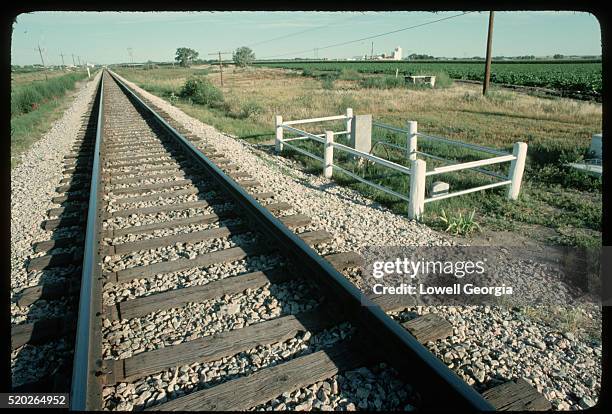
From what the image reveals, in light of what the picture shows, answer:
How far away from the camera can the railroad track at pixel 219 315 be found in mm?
2256

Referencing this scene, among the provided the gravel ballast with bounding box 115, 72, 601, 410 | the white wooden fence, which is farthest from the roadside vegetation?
the gravel ballast with bounding box 115, 72, 601, 410

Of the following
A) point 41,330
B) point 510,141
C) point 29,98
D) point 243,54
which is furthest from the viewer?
point 243,54

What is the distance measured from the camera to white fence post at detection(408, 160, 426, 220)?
5449 mm

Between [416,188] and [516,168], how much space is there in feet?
6.70

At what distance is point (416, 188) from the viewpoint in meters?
5.47

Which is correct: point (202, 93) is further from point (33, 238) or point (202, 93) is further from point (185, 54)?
point (185, 54)

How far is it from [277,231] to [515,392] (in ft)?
7.98

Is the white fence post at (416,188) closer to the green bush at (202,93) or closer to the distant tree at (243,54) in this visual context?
the green bush at (202,93)

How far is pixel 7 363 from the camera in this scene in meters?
1.89

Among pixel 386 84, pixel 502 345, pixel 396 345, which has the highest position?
pixel 386 84

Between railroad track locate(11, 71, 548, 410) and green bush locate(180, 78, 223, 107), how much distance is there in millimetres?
17863

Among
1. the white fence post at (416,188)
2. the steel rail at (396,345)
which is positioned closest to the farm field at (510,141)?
the white fence post at (416,188)

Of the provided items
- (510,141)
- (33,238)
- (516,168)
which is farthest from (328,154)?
(510,141)

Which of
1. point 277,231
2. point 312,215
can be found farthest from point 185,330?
point 312,215
